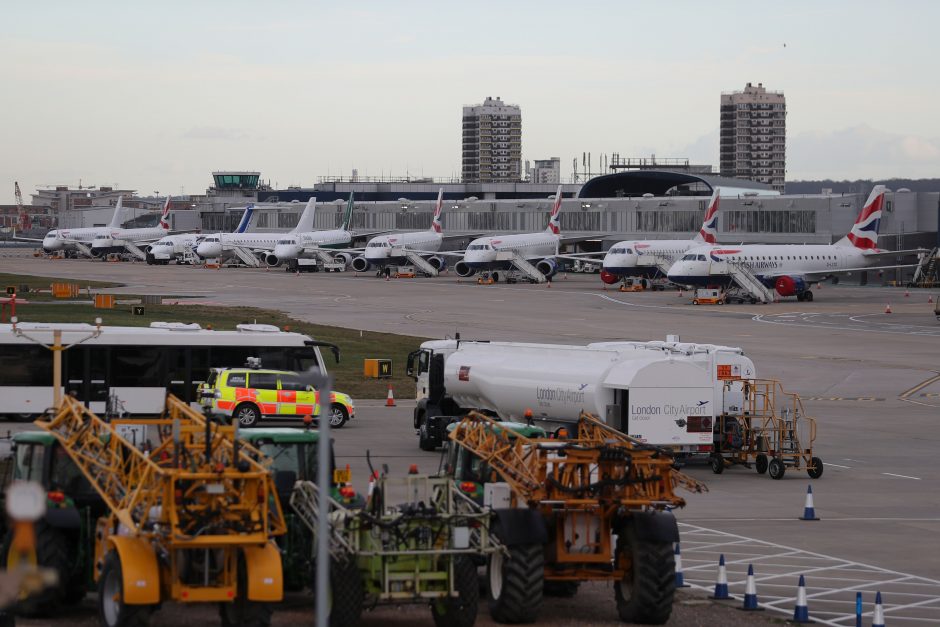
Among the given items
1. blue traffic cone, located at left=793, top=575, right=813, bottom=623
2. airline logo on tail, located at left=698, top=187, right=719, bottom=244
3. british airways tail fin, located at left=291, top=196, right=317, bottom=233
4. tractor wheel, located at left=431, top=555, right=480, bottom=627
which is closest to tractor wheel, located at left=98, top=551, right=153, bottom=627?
tractor wheel, located at left=431, top=555, right=480, bottom=627

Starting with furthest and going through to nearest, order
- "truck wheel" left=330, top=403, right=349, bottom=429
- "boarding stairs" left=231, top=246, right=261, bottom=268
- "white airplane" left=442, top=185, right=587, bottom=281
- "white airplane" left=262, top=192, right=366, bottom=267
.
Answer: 1. "boarding stairs" left=231, top=246, right=261, bottom=268
2. "white airplane" left=262, top=192, right=366, bottom=267
3. "white airplane" left=442, top=185, right=587, bottom=281
4. "truck wheel" left=330, top=403, right=349, bottom=429

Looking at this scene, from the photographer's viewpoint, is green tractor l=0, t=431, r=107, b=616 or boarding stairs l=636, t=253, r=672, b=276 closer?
green tractor l=0, t=431, r=107, b=616

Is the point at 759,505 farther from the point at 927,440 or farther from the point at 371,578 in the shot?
the point at 371,578

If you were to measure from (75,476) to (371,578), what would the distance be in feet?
15.1

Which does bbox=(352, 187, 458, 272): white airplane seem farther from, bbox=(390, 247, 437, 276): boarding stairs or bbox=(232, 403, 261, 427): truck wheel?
bbox=(232, 403, 261, 427): truck wheel

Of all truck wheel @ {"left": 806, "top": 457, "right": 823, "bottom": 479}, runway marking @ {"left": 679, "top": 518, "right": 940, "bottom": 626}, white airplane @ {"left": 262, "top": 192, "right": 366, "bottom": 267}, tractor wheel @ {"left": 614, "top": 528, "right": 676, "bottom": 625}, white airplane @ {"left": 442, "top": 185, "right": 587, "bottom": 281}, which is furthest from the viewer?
white airplane @ {"left": 262, "top": 192, "right": 366, "bottom": 267}

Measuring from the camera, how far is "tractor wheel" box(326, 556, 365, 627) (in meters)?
18.0

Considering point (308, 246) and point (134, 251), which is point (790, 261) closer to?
point (308, 246)

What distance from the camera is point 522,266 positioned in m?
141

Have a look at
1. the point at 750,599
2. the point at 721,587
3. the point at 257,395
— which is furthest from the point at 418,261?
the point at 750,599

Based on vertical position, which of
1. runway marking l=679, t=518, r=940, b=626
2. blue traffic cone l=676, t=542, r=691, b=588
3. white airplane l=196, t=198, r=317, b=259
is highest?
white airplane l=196, t=198, r=317, b=259

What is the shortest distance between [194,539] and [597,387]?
19.4 metres

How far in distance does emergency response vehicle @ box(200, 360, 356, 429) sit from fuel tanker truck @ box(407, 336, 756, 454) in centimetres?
380

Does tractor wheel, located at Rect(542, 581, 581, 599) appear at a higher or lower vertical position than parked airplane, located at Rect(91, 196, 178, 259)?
lower
